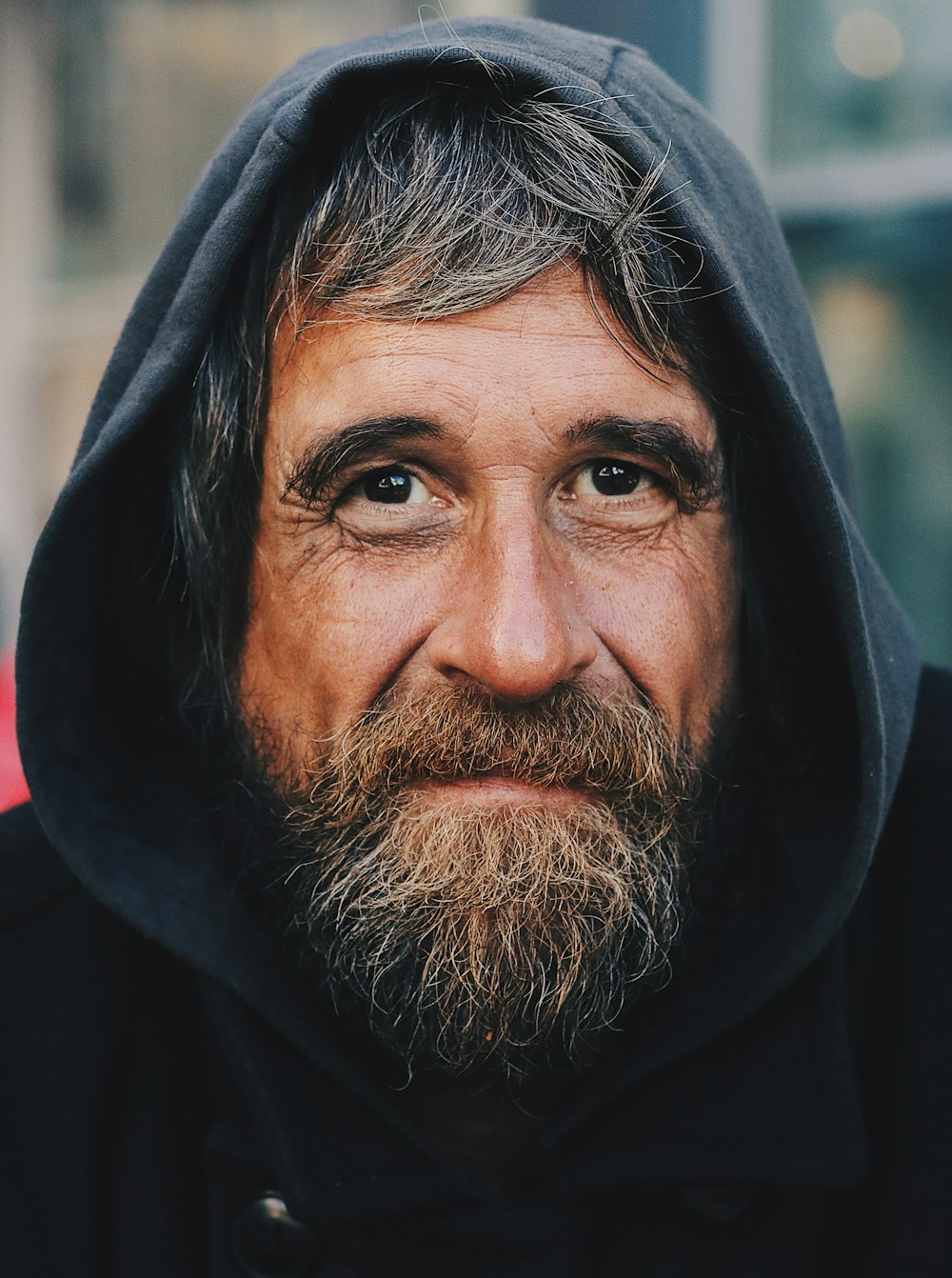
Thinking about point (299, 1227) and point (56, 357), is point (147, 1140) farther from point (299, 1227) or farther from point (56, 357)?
point (56, 357)

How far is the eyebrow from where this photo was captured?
158 cm

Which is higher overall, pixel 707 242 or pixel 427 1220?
pixel 707 242

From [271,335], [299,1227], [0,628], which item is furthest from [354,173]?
[0,628]

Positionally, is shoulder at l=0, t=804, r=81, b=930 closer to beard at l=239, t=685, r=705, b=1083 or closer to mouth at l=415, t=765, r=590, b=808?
beard at l=239, t=685, r=705, b=1083

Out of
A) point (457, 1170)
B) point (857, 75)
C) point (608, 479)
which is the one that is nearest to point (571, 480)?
point (608, 479)

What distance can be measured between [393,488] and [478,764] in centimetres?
40

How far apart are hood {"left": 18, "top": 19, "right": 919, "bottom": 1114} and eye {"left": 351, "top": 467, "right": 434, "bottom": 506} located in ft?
0.98

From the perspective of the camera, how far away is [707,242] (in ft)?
5.09

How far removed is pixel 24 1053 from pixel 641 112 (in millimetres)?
1551

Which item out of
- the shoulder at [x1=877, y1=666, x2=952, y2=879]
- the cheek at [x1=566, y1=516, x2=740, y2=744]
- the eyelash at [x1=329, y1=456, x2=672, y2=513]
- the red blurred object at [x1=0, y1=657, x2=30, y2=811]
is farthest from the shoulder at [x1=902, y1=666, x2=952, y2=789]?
the red blurred object at [x1=0, y1=657, x2=30, y2=811]

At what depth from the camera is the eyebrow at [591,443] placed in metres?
1.58

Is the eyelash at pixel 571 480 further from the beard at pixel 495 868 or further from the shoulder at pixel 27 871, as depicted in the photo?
the shoulder at pixel 27 871

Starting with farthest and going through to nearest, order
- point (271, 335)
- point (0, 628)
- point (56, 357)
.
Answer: point (56, 357) < point (0, 628) < point (271, 335)

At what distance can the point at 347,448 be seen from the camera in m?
1.62
